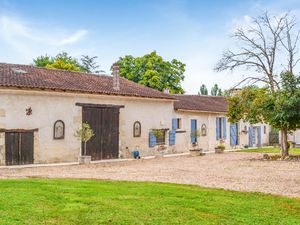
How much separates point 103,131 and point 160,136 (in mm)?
4713

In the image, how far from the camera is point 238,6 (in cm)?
1703

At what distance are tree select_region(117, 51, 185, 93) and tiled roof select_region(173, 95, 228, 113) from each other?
9047mm

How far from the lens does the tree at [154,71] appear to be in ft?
145

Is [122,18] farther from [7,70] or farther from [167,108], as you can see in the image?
[167,108]

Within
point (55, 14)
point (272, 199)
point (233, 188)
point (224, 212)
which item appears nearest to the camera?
point (224, 212)

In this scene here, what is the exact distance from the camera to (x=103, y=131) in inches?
911

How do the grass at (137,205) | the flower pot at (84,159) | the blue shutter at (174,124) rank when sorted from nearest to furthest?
the grass at (137,205) → the flower pot at (84,159) → the blue shutter at (174,124)

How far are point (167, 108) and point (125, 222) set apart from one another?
804 inches

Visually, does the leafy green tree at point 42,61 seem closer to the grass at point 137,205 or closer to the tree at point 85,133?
the tree at point 85,133

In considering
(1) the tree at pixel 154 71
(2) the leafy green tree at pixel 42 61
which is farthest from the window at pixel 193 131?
(2) the leafy green tree at pixel 42 61

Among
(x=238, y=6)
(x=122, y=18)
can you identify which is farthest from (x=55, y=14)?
(x=238, y=6)

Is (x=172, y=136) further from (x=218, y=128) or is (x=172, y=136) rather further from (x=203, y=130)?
(x=218, y=128)

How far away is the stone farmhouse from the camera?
63.7 ft

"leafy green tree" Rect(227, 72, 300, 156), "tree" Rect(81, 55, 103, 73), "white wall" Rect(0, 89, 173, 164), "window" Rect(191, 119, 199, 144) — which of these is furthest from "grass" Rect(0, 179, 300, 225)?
"tree" Rect(81, 55, 103, 73)
